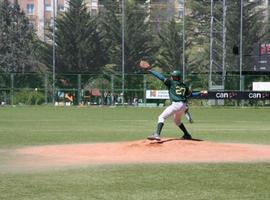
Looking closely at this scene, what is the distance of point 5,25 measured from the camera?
80.9 m

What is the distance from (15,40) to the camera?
8125 cm

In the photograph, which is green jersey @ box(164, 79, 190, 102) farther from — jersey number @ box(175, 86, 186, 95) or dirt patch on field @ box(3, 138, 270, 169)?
dirt patch on field @ box(3, 138, 270, 169)

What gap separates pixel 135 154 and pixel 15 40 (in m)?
69.9

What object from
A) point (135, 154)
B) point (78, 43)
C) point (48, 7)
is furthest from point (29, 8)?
point (135, 154)

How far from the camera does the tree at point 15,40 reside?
7888 centimetres

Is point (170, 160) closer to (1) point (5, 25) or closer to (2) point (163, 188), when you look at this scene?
(2) point (163, 188)

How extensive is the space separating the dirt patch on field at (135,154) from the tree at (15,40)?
2543 inches

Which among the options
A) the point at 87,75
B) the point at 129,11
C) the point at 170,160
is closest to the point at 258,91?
the point at 87,75

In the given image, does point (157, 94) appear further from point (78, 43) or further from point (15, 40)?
point (15, 40)

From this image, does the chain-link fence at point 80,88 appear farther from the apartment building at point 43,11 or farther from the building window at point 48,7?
the building window at point 48,7

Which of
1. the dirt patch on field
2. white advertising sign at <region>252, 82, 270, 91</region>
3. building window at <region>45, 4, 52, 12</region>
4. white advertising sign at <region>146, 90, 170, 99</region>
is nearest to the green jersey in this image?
the dirt patch on field

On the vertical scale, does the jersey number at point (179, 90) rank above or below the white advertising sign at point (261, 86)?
below

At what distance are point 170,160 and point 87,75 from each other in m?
52.5

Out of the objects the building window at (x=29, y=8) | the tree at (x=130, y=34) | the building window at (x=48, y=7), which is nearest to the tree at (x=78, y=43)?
the tree at (x=130, y=34)
